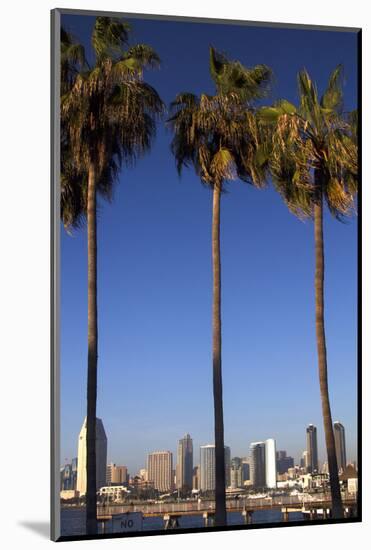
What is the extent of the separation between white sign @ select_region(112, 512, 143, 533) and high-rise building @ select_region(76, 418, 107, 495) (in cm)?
33

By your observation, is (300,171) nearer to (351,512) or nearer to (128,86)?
(128,86)

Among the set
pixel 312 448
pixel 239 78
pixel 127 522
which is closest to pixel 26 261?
pixel 127 522

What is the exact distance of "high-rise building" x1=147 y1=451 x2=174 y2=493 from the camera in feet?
37.1

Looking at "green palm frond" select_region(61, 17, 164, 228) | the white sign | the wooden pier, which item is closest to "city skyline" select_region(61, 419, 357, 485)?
the wooden pier

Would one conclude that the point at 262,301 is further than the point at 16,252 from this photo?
Yes

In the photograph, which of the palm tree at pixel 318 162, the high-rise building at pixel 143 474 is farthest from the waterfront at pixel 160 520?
the palm tree at pixel 318 162

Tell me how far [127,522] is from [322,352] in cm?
246

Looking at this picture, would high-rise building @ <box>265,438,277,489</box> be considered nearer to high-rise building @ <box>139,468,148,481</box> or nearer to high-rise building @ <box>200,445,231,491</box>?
high-rise building @ <box>200,445,231,491</box>

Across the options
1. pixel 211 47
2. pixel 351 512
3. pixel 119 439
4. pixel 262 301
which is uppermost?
pixel 211 47

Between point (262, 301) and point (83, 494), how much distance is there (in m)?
2.55

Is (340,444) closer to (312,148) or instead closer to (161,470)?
(161,470)

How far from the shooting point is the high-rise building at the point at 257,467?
37.6 feet

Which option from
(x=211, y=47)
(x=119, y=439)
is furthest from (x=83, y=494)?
(x=211, y=47)

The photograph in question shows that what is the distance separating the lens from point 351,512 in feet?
37.9
